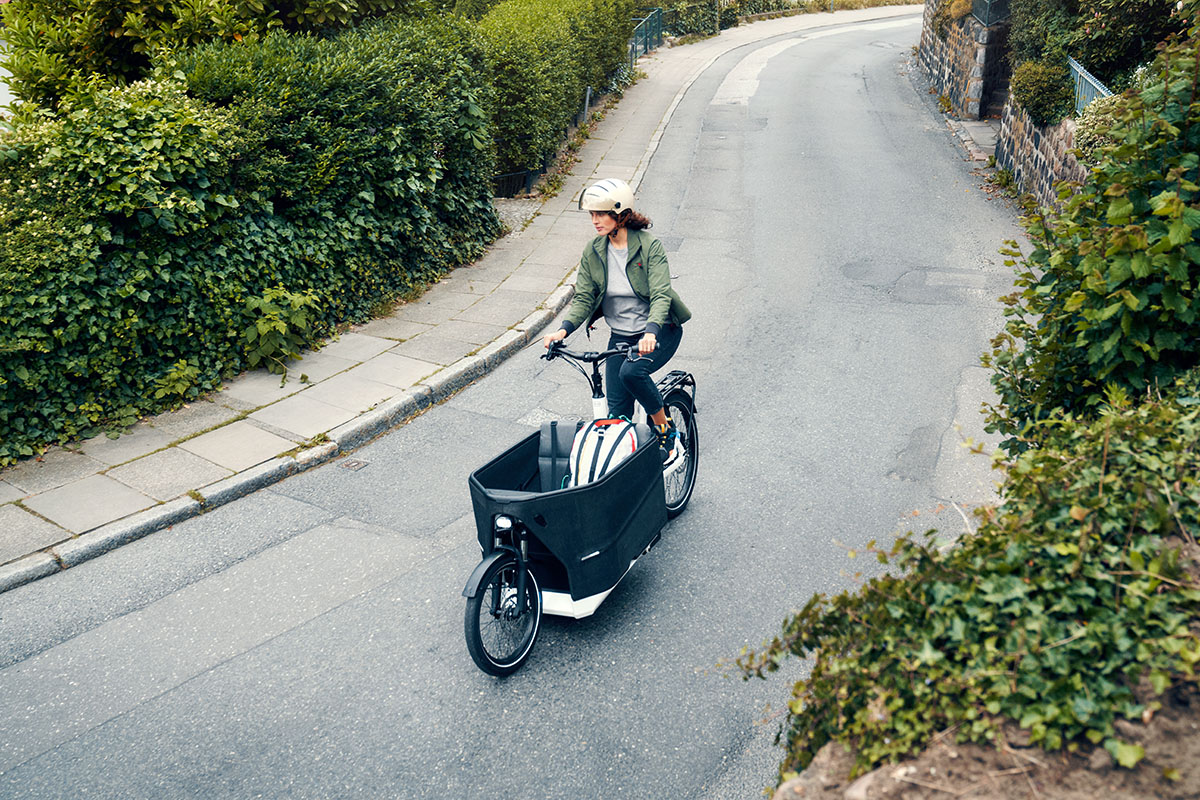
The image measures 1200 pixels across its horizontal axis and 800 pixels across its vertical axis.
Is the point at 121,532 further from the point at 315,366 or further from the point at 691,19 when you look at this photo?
the point at 691,19

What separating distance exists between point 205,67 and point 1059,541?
8.69 metres

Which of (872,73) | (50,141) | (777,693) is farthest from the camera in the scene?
(872,73)

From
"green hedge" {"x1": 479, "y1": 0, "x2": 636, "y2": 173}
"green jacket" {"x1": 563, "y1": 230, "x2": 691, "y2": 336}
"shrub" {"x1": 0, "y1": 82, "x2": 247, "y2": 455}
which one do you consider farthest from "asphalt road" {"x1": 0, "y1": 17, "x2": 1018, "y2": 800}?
"green hedge" {"x1": 479, "y1": 0, "x2": 636, "y2": 173}

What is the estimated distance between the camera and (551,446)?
16.5 ft

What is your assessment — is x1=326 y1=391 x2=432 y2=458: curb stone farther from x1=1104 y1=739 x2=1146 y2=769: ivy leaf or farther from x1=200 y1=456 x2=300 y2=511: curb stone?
x1=1104 y1=739 x2=1146 y2=769: ivy leaf

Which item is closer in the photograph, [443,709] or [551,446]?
[443,709]

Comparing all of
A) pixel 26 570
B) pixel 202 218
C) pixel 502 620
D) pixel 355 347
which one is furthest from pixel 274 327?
pixel 502 620

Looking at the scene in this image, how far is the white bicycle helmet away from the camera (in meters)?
5.02

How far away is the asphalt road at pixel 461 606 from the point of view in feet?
13.2

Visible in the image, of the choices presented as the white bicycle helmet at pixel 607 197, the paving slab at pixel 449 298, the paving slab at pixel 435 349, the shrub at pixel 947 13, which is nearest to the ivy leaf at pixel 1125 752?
the white bicycle helmet at pixel 607 197

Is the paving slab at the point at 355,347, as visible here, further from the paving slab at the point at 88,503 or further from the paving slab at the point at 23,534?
the paving slab at the point at 23,534

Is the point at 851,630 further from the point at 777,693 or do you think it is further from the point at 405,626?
the point at 405,626

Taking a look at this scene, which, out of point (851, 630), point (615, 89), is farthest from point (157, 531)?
point (615, 89)

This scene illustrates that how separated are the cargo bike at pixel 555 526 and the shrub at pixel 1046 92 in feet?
34.0
